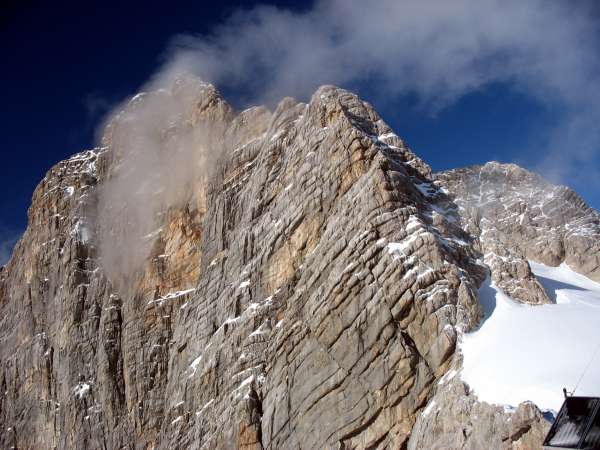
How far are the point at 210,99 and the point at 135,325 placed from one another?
105ft

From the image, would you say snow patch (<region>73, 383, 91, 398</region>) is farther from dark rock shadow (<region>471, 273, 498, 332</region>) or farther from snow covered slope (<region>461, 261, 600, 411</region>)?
snow covered slope (<region>461, 261, 600, 411</region>)

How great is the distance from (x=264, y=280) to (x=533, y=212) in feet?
171

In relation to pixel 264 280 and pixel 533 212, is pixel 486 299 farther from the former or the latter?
pixel 533 212

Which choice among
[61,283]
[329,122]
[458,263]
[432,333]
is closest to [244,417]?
[432,333]

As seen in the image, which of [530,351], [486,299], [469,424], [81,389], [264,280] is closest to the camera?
[469,424]

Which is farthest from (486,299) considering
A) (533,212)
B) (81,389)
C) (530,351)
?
(81,389)

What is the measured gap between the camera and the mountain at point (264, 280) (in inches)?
1743

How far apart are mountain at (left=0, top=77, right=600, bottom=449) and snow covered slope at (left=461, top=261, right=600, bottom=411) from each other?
1.23m

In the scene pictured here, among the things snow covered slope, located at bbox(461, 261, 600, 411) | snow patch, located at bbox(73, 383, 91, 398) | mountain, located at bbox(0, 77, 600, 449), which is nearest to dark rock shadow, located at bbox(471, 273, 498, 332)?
snow covered slope, located at bbox(461, 261, 600, 411)

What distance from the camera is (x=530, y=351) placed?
4128cm

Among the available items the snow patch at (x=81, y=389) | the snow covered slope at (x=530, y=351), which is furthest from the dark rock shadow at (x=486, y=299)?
the snow patch at (x=81, y=389)

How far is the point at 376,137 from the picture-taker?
210 ft

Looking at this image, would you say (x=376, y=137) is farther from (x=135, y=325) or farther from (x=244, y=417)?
(x=135, y=325)

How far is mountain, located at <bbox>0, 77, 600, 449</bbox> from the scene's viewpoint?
44281 millimetres
